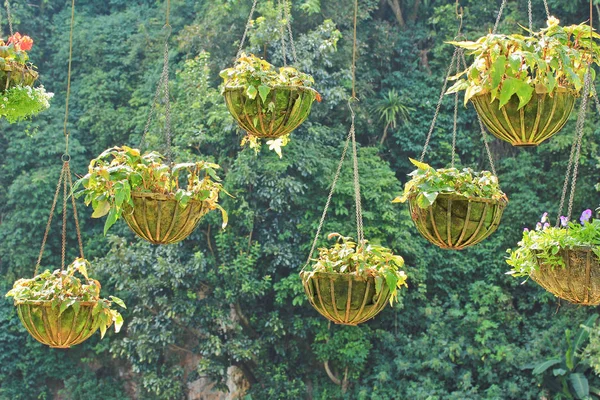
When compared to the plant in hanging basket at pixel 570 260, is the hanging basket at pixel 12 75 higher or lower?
higher

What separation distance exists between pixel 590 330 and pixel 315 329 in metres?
2.56

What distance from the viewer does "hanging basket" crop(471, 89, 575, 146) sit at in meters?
2.74

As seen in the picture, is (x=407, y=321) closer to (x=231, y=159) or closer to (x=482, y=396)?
(x=482, y=396)

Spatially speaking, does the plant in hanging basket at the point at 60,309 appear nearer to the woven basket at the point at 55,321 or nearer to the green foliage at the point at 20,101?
the woven basket at the point at 55,321

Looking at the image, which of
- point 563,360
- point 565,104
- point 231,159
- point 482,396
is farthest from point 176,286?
point 565,104

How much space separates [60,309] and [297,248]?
560 centimetres

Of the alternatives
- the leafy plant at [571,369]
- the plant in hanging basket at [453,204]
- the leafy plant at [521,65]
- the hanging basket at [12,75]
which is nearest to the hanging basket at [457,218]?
the plant in hanging basket at [453,204]

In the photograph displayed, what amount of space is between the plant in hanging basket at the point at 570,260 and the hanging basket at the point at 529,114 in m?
0.36

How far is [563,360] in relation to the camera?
804 cm

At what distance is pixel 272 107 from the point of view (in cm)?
312

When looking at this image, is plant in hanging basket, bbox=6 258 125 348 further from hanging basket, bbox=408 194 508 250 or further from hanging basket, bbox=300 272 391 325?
hanging basket, bbox=408 194 508 250

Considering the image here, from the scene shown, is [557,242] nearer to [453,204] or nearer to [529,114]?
[453,204]

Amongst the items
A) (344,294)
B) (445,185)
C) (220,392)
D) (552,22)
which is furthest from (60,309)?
(220,392)

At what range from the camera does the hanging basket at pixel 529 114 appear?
274 centimetres
